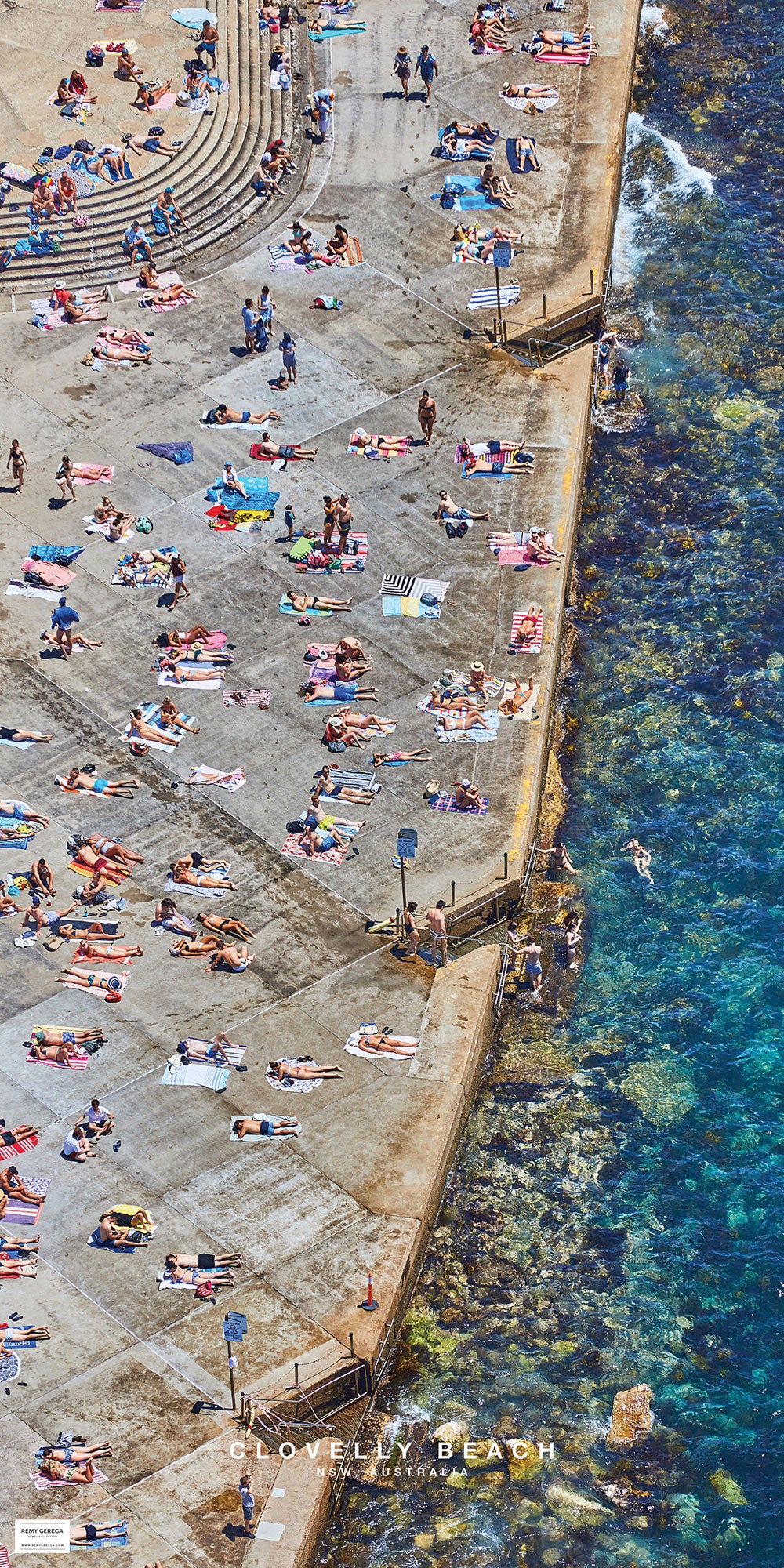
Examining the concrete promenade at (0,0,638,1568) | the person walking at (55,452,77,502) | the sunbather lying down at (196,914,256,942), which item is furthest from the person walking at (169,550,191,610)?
the sunbather lying down at (196,914,256,942)

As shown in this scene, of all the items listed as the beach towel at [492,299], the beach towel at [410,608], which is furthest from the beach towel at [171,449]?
the beach towel at [492,299]

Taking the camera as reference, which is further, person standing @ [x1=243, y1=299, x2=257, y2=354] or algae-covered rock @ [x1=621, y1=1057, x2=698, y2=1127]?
person standing @ [x1=243, y1=299, x2=257, y2=354]

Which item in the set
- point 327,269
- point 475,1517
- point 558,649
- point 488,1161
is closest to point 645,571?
point 558,649

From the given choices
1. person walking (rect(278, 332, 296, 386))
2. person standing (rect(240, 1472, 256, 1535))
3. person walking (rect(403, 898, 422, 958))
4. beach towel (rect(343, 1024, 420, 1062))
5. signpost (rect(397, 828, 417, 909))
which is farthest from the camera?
person walking (rect(278, 332, 296, 386))

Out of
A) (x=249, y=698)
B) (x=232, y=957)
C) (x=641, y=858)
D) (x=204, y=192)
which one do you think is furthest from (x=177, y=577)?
(x=204, y=192)

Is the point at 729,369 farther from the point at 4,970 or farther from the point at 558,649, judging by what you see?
the point at 4,970

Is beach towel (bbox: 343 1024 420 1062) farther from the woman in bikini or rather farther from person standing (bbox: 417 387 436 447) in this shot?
person standing (bbox: 417 387 436 447)

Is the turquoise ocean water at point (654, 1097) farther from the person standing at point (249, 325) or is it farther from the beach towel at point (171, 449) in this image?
the beach towel at point (171, 449)
